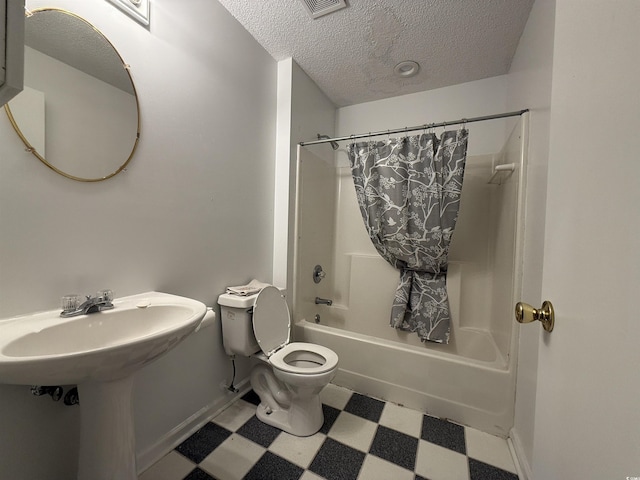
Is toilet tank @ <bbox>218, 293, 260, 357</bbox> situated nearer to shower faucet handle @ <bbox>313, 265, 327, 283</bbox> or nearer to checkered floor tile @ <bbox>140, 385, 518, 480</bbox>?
checkered floor tile @ <bbox>140, 385, 518, 480</bbox>

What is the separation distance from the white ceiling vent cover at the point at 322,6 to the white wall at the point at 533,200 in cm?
97

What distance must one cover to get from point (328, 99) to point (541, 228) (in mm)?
1988

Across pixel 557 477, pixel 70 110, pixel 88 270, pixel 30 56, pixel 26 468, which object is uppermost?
pixel 30 56

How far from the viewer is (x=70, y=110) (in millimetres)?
840

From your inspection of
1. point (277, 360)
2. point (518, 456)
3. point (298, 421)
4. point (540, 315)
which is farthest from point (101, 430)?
point (518, 456)

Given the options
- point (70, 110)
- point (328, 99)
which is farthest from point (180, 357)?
point (328, 99)

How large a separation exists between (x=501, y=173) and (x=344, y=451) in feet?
6.41

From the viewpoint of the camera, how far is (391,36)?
152cm

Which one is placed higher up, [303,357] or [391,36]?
[391,36]

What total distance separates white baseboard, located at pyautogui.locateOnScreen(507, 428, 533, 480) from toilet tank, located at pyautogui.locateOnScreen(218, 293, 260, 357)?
4.54ft

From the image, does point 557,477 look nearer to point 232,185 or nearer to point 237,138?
point 232,185

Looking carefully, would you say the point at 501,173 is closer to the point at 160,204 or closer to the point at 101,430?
the point at 160,204

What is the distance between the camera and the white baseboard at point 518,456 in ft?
3.48

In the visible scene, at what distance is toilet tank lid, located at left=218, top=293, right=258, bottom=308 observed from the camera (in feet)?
4.47
